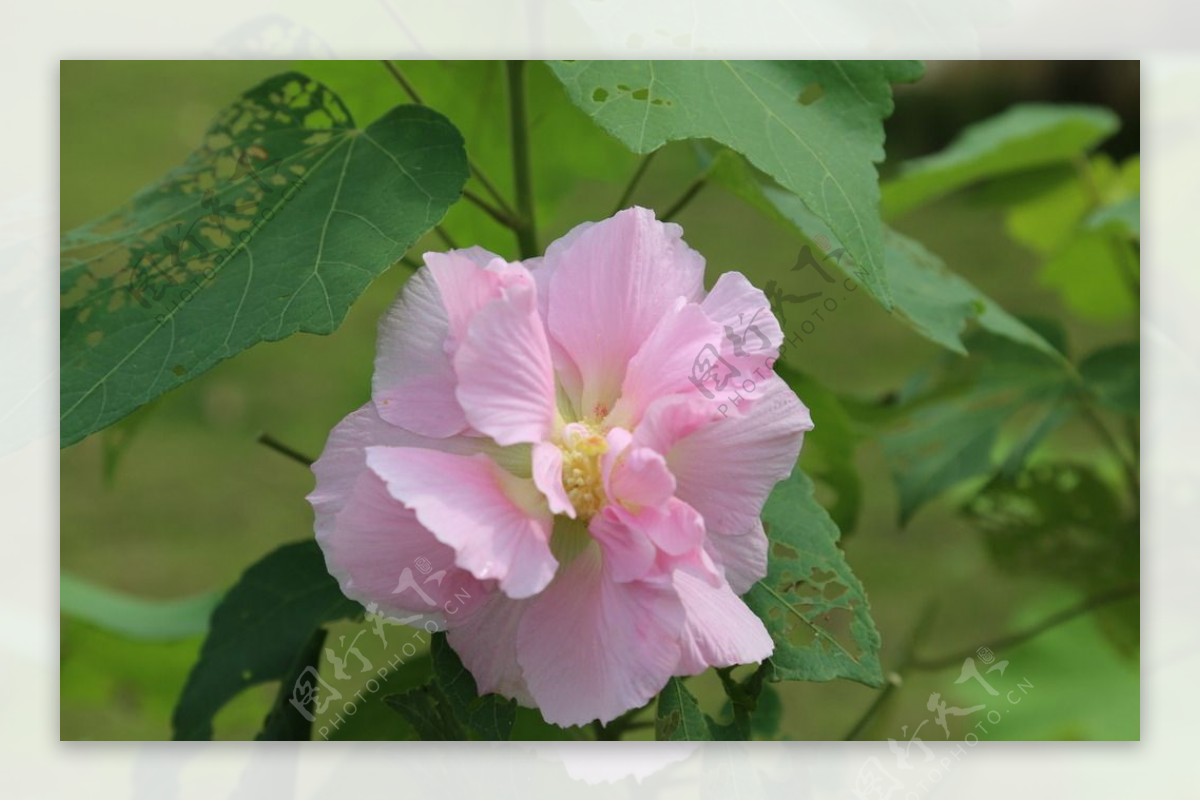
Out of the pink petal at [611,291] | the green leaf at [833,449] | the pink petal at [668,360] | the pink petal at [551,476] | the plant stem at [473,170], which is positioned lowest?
the green leaf at [833,449]

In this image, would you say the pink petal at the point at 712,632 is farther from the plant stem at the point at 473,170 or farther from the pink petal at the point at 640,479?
the plant stem at the point at 473,170

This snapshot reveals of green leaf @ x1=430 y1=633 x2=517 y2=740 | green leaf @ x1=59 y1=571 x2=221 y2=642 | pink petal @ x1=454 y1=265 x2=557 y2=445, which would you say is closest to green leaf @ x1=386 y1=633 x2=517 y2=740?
green leaf @ x1=430 y1=633 x2=517 y2=740

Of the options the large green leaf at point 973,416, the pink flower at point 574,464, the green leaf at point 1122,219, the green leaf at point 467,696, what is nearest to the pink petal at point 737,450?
the pink flower at point 574,464

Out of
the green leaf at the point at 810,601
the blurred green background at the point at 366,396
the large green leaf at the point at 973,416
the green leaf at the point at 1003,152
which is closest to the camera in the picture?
the green leaf at the point at 810,601

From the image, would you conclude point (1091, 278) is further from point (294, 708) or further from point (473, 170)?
point (294, 708)

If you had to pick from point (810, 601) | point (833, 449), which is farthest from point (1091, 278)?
point (810, 601)

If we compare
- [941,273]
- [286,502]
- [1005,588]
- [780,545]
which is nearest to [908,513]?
[941,273]
